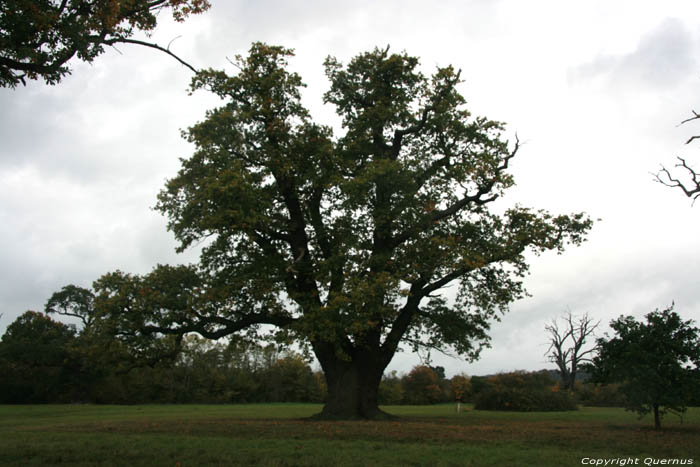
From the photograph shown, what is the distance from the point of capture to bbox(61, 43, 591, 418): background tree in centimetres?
2059

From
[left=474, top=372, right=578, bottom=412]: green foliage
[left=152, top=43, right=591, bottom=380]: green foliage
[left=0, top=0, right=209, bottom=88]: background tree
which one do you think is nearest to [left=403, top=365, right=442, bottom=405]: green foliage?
[left=474, top=372, right=578, bottom=412]: green foliage

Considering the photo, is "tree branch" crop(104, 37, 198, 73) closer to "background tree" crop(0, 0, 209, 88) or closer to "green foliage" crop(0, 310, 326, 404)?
"background tree" crop(0, 0, 209, 88)

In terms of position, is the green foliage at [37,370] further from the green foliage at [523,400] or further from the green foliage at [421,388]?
the green foliage at [523,400]

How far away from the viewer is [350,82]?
2475 centimetres

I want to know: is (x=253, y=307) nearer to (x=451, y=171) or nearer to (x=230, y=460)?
(x=451, y=171)

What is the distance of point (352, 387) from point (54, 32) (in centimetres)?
1750

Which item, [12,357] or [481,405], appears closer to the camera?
[481,405]

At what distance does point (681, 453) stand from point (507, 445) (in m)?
3.66

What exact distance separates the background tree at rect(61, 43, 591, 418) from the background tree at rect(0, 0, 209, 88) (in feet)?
30.9

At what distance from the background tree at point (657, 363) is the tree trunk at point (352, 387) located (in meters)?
9.42

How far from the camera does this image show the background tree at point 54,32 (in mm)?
8812

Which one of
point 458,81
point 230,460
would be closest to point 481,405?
point 458,81

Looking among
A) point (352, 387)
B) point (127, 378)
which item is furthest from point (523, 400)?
point (127, 378)

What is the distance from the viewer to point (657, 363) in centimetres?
1841
